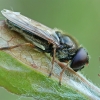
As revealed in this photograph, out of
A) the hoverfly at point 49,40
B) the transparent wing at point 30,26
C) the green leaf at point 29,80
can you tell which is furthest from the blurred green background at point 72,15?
the green leaf at point 29,80

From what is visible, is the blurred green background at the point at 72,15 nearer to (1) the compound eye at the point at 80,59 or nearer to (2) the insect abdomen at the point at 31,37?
(1) the compound eye at the point at 80,59

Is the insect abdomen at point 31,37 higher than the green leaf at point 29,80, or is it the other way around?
the insect abdomen at point 31,37

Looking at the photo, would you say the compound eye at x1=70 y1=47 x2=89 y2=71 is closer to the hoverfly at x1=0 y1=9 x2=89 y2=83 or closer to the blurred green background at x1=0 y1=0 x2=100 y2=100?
the hoverfly at x1=0 y1=9 x2=89 y2=83

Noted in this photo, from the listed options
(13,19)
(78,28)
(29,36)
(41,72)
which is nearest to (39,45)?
(29,36)

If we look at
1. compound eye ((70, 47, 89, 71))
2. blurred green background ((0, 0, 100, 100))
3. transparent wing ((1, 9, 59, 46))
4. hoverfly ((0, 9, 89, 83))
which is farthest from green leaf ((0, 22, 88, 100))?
blurred green background ((0, 0, 100, 100))

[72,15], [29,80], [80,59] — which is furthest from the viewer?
[72,15]

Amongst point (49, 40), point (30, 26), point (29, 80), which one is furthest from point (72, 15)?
point (29, 80)

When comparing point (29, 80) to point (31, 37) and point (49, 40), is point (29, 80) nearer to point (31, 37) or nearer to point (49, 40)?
point (31, 37)
